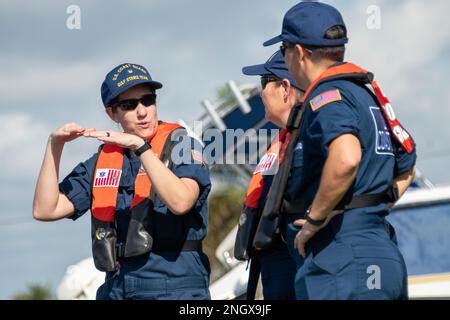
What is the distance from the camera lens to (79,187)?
6.28 meters

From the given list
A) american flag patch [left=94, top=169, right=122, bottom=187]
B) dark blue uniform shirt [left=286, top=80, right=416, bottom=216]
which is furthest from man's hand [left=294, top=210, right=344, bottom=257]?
american flag patch [left=94, top=169, right=122, bottom=187]

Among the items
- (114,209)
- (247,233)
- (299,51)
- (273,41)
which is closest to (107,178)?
(114,209)

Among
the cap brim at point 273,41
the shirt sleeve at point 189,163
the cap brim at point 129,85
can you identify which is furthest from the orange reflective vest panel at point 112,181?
the cap brim at point 273,41

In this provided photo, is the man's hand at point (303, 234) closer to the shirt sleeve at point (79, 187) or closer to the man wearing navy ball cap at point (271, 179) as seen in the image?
the man wearing navy ball cap at point (271, 179)

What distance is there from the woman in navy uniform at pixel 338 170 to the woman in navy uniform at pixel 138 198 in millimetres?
805

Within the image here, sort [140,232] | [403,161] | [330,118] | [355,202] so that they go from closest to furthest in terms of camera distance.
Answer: [330,118], [355,202], [403,161], [140,232]

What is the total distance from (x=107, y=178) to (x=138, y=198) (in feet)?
1.00

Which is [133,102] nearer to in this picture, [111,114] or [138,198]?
[111,114]

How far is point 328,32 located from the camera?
5.07 m

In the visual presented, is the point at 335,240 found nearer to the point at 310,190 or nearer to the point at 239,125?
the point at 310,190

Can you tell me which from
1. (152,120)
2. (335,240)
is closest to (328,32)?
(335,240)

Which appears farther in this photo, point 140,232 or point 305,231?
point 140,232

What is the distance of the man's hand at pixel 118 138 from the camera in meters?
5.55

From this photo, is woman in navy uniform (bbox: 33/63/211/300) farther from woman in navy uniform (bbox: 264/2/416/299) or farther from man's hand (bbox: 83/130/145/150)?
woman in navy uniform (bbox: 264/2/416/299)
